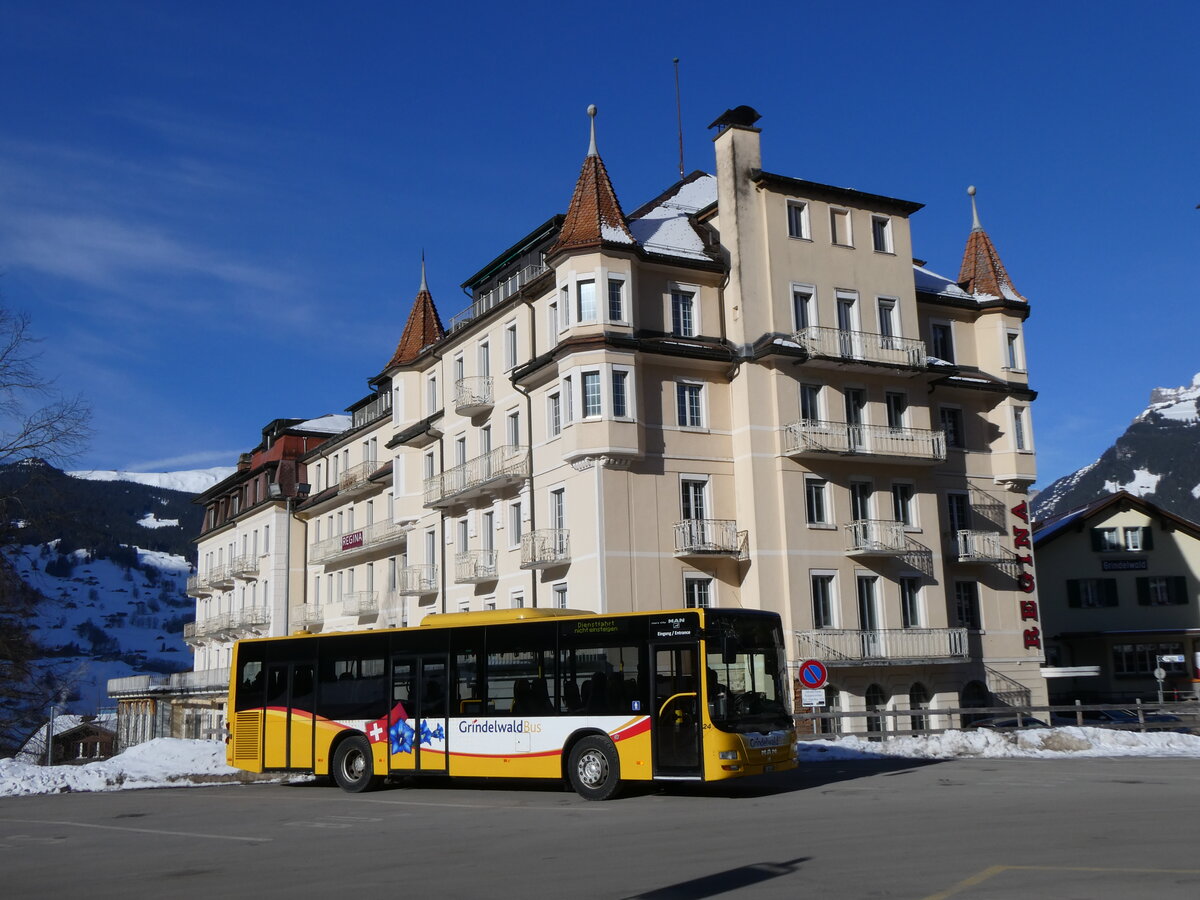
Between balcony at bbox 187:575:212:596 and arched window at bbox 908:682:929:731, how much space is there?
53.0 meters

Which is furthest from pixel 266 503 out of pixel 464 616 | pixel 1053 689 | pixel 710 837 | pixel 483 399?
pixel 710 837

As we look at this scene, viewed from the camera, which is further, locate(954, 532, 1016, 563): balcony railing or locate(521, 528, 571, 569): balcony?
locate(954, 532, 1016, 563): balcony railing

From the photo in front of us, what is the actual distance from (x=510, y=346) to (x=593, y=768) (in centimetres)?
2495

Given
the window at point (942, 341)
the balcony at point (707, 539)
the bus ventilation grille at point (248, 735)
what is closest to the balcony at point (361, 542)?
the balcony at point (707, 539)

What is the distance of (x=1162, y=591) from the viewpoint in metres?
63.1

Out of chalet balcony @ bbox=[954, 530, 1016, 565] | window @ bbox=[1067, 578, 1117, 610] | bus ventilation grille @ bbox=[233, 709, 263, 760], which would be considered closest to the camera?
bus ventilation grille @ bbox=[233, 709, 263, 760]

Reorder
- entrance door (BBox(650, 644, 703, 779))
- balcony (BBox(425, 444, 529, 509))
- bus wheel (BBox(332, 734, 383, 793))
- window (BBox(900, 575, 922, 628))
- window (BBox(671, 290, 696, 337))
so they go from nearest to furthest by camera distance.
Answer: entrance door (BBox(650, 644, 703, 779)), bus wheel (BBox(332, 734, 383, 793)), window (BBox(671, 290, 696, 337)), window (BBox(900, 575, 922, 628)), balcony (BBox(425, 444, 529, 509))

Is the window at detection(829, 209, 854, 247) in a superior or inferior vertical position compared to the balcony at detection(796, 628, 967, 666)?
superior

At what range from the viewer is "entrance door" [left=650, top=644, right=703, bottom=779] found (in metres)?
19.2

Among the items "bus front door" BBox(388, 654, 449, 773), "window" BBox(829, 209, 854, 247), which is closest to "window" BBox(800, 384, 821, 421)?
"window" BBox(829, 209, 854, 247)

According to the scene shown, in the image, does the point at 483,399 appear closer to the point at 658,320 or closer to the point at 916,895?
the point at 658,320

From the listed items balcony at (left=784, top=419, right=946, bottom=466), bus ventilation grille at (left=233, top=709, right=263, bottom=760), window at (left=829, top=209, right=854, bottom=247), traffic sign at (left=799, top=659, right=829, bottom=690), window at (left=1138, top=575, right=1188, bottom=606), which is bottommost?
bus ventilation grille at (left=233, top=709, right=263, bottom=760)

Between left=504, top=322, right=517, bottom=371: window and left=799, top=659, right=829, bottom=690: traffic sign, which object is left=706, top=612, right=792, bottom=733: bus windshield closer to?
left=799, top=659, right=829, bottom=690: traffic sign

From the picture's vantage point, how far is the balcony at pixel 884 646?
37.3 meters
